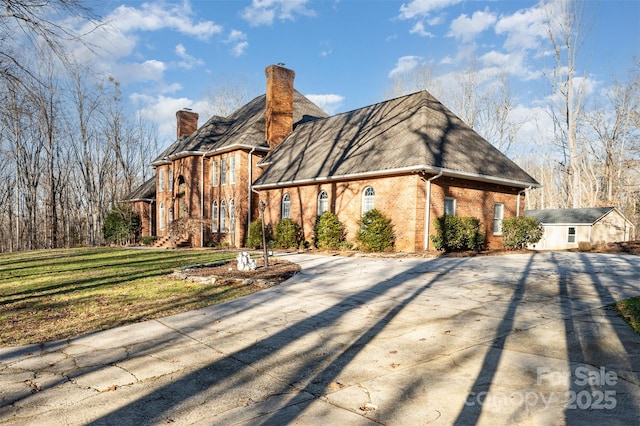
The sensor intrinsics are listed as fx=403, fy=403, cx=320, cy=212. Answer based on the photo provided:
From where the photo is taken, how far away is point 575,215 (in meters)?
34.0

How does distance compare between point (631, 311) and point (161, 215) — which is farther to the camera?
point (161, 215)

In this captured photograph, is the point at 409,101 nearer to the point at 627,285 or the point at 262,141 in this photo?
the point at 262,141

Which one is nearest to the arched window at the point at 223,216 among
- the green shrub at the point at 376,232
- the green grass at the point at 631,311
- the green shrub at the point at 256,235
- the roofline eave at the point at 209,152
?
the roofline eave at the point at 209,152

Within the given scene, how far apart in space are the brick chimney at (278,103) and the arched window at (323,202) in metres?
6.85

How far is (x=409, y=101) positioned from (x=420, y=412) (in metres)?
19.3

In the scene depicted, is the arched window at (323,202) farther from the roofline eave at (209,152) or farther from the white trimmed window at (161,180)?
the white trimmed window at (161,180)

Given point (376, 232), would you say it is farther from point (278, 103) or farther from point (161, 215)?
point (161, 215)

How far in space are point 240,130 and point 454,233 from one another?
52.2 feet

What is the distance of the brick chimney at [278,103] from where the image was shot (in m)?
25.6

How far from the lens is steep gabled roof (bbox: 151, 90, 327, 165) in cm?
2548

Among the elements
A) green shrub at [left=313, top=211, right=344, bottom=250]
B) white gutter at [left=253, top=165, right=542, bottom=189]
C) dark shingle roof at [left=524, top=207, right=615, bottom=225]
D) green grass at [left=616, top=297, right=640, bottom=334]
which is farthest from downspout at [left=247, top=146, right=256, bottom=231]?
dark shingle roof at [left=524, top=207, right=615, bottom=225]

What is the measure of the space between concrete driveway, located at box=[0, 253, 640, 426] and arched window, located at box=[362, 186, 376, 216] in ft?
34.7

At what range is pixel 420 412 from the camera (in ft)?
10.9

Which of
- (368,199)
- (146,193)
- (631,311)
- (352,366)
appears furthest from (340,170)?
(146,193)
